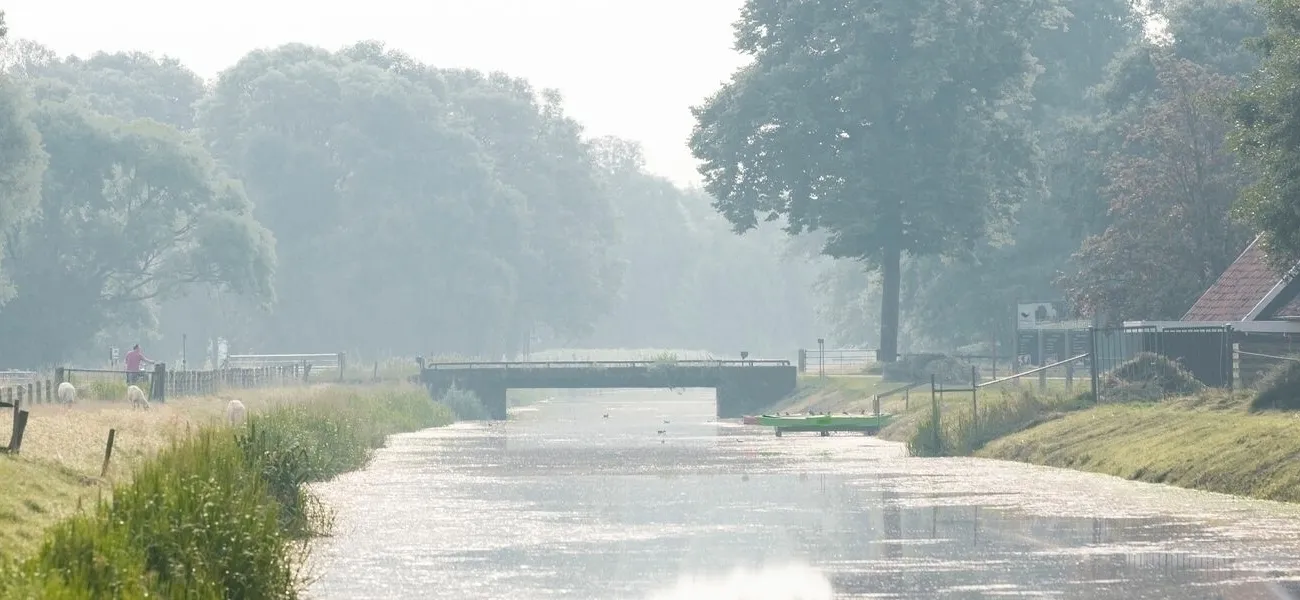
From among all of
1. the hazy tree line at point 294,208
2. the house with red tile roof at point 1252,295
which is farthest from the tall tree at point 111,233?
the house with red tile roof at point 1252,295

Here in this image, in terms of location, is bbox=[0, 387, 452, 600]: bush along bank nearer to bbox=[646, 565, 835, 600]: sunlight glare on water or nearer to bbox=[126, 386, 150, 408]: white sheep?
bbox=[646, 565, 835, 600]: sunlight glare on water

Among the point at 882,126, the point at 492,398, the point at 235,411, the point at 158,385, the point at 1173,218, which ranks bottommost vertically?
the point at 235,411

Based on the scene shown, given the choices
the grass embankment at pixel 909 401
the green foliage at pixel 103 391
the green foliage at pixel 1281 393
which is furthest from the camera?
the green foliage at pixel 103 391

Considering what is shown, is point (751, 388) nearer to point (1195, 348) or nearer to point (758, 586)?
point (1195, 348)

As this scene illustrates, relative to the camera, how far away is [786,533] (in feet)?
104

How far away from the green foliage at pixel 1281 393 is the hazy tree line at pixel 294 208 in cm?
5969

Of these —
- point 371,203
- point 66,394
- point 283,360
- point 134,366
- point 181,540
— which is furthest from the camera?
point 371,203

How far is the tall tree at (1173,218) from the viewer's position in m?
71.6

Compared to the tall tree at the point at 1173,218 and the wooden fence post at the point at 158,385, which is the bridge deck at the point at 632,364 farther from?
the wooden fence post at the point at 158,385

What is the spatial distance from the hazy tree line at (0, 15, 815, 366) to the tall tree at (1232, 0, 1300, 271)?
181ft

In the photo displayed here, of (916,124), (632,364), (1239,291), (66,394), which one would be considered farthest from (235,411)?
(632,364)

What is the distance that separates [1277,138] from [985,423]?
1010cm

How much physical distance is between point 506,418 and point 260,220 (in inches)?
1638

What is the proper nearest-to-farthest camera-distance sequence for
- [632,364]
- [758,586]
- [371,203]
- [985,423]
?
[758,586] → [985,423] → [632,364] → [371,203]
